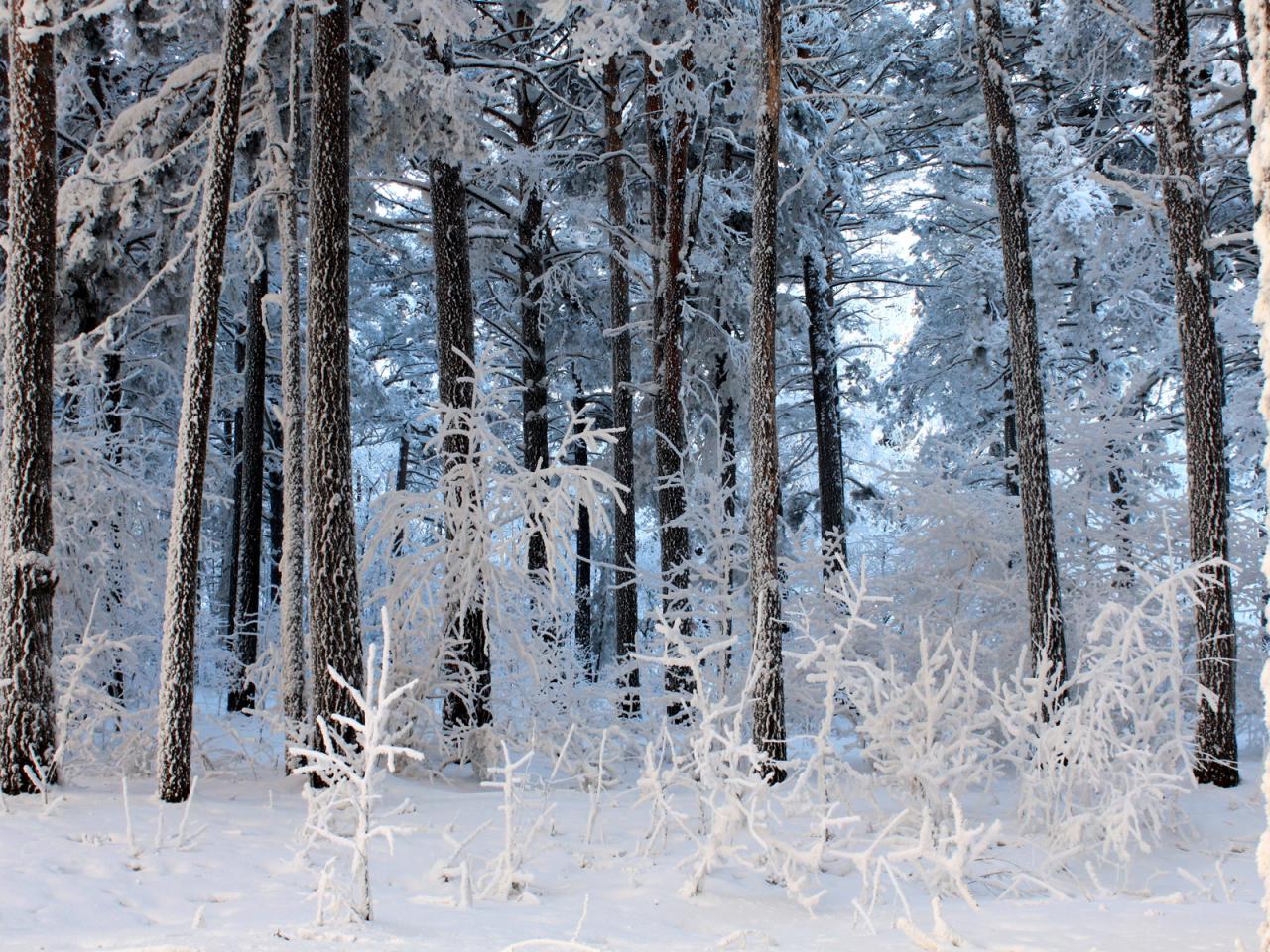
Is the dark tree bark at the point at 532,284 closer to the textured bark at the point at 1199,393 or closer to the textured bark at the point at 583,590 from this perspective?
the textured bark at the point at 583,590

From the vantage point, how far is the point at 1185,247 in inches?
398

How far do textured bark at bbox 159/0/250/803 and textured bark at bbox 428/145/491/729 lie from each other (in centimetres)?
280

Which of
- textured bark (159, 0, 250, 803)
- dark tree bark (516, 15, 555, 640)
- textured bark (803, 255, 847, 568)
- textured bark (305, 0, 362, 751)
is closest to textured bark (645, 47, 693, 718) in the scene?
dark tree bark (516, 15, 555, 640)

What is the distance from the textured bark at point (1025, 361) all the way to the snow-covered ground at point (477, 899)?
9.83 ft

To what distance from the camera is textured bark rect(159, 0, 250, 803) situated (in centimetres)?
769

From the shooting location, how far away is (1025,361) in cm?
1041

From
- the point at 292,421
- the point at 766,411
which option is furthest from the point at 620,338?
the point at 292,421

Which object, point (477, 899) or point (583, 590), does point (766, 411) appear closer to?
point (477, 899)

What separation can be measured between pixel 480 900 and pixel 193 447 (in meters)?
4.44

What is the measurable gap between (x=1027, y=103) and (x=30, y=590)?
1686 centimetres

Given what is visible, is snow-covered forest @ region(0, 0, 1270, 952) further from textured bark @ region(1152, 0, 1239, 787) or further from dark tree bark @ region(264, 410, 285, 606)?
dark tree bark @ region(264, 410, 285, 606)

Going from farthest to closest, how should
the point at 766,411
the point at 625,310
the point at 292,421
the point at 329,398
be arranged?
the point at 625,310 → the point at 292,421 → the point at 766,411 → the point at 329,398

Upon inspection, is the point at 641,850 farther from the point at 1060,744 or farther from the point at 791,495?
the point at 791,495

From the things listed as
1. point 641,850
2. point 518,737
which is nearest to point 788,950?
point 641,850
